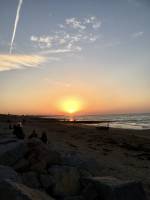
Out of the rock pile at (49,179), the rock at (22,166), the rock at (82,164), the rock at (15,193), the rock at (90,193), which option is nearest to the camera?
the rock at (15,193)

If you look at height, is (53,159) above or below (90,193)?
above

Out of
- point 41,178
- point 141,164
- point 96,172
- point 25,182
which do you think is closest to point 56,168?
point 41,178

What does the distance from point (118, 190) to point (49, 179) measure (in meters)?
2.25

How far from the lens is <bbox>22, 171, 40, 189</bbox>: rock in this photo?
23.9ft

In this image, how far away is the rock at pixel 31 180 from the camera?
729cm

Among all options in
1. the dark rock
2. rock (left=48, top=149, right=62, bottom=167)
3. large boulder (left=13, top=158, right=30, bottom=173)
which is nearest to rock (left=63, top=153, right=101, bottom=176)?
rock (left=48, top=149, right=62, bottom=167)

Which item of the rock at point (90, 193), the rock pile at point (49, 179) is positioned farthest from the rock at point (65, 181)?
the rock at point (90, 193)

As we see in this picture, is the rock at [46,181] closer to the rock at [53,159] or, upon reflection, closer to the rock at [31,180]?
the rock at [31,180]

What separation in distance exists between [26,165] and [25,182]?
111 cm

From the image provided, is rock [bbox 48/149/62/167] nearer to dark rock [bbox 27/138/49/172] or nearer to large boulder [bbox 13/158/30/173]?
dark rock [bbox 27/138/49/172]

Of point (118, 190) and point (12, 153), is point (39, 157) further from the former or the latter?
point (118, 190)

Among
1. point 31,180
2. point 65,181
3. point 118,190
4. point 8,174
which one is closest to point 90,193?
point 118,190

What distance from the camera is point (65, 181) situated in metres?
7.75

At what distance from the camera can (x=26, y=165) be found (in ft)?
27.5
